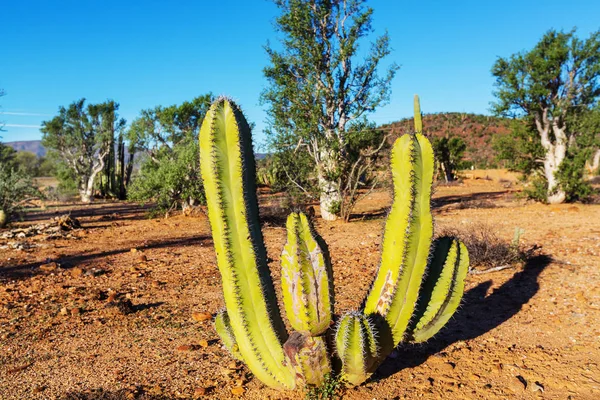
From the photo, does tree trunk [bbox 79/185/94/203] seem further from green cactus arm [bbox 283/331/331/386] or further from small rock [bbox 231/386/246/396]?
green cactus arm [bbox 283/331/331/386]

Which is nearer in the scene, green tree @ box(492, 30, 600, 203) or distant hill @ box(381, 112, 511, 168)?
green tree @ box(492, 30, 600, 203)

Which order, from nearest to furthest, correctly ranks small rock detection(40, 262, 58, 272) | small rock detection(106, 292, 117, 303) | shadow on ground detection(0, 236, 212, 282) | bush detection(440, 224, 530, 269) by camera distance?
small rock detection(106, 292, 117, 303) → bush detection(440, 224, 530, 269) → shadow on ground detection(0, 236, 212, 282) → small rock detection(40, 262, 58, 272)

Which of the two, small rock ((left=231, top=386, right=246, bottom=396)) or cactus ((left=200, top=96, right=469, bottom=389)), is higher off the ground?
cactus ((left=200, top=96, right=469, bottom=389))

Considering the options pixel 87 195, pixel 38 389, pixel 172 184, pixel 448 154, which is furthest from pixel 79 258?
pixel 448 154

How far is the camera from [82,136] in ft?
82.9

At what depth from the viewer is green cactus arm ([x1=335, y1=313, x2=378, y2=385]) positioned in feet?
9.52

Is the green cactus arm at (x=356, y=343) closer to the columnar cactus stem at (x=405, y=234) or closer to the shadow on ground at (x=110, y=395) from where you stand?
the columnar cactus stem at (x=405, y=234)

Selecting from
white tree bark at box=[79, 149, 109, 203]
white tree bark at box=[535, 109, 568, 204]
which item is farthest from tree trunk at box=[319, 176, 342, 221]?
white tree bark at box=[79, 149, 109, 203]

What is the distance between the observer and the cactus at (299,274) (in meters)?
2.90

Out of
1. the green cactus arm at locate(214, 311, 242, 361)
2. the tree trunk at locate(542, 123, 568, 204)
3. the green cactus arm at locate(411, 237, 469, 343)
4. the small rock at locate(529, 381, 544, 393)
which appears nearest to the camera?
the small rock at locate(529, 381, 544, 393)

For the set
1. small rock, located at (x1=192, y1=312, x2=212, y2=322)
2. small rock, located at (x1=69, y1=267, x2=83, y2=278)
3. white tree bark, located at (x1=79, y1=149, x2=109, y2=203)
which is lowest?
small rock, located at (x1=192, y1=312, x2=212, y2=322)

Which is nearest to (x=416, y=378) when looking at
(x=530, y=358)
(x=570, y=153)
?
(x=530, y=358)

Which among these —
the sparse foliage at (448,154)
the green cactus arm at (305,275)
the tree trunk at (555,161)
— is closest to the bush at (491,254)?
the green cactus arm at (305,275)

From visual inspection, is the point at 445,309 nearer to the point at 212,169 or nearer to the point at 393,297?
the point at 393,297
